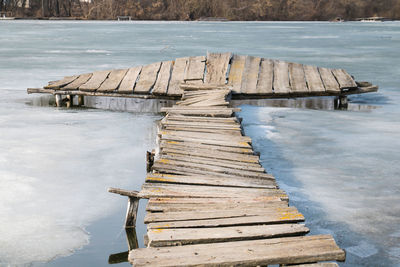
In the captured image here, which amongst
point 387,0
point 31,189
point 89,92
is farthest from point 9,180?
point 387,0

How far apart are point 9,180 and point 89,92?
4.82m

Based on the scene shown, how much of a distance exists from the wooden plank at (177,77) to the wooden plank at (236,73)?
39.9 inches

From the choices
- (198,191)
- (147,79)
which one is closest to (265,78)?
(147,79)

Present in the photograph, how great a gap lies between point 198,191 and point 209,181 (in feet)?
0.91

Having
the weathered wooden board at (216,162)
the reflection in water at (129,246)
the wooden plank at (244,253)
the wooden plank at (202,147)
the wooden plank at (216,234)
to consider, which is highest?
the wooden plank at (202,147)

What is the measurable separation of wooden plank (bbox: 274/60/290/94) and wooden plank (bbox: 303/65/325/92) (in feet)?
1.40

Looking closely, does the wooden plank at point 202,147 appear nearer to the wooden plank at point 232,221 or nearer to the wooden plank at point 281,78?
the wooden plank at point 232,221

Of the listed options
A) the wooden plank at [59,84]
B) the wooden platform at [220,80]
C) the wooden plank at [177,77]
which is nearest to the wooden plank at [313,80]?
the wooden platform at [220,80]

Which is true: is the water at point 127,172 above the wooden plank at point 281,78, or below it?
below

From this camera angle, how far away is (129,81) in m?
10.6

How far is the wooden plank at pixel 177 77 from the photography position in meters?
9.91

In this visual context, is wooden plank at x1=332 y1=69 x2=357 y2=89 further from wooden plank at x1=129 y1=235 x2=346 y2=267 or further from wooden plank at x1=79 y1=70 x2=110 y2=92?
wooden plank at x1=129 y1=235 x2=346 y2=267

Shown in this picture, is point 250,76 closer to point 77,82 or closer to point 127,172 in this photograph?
point 77,82

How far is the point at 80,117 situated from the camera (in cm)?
919
